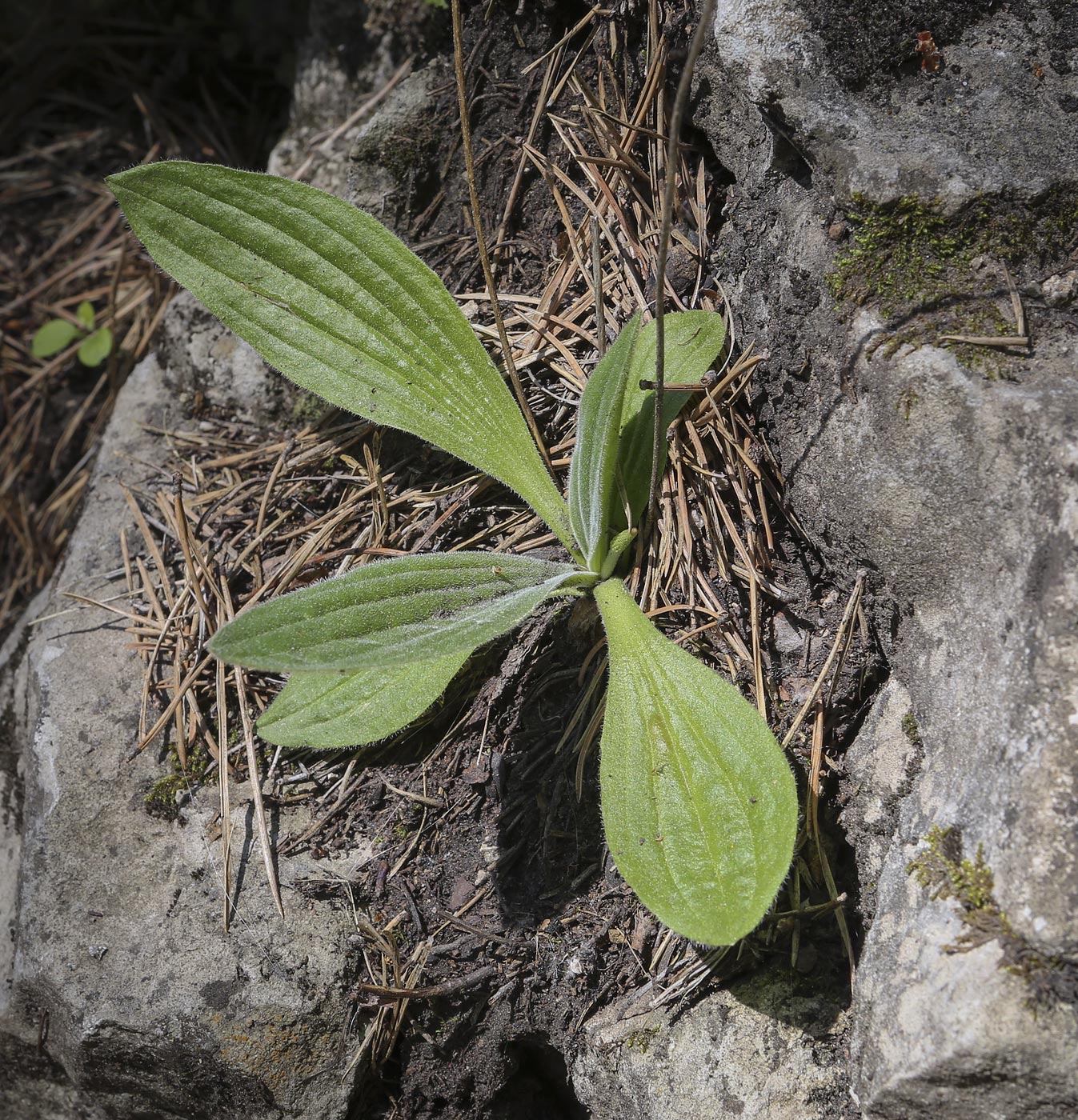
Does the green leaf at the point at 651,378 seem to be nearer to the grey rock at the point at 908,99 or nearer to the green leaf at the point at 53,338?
the grey rock at the point at 908,99

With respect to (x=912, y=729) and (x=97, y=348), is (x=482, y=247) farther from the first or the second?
(x=97, y=348)

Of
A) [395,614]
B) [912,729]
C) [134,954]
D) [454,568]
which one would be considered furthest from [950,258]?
[134,954]

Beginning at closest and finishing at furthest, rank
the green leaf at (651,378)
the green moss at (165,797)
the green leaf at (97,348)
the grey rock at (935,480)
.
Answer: the grey rock at (935,480)
the green leaf at (651,378)
the green moss at (165,797)
the green leaf at (97,348)

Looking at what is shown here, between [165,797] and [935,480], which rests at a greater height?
[935,480]

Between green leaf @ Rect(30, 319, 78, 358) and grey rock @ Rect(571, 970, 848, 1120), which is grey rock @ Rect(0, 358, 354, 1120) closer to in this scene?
grey rock @ Rect(571, 970, 848, 1120)

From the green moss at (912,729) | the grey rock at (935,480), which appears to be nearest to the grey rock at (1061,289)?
the grey rock at (935,480)

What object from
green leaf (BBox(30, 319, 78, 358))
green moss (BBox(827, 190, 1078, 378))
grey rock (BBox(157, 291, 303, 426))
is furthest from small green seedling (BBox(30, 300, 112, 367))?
green moss (BBox(827, 190, 1078, 378))
